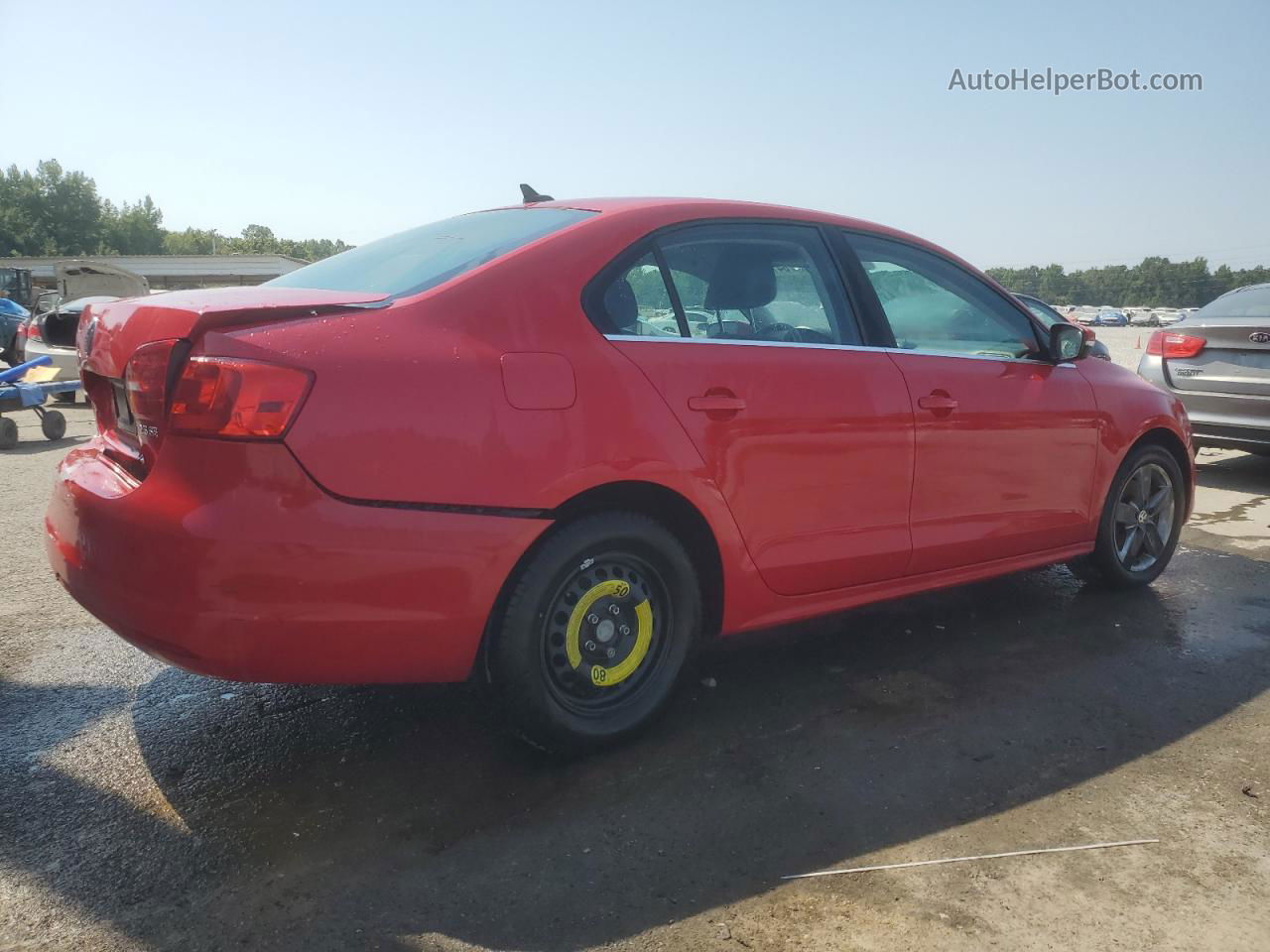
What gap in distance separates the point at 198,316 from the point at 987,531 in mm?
2928

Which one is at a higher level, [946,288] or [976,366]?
[946,288]

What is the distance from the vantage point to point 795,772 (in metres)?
2.91

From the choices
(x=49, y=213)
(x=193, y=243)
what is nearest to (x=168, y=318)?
(x=49, y=213)

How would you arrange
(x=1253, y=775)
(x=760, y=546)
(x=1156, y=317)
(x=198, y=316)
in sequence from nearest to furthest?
(x=198, y=316) < (x=1253, y=775) < (x=760, y=546) < (x=1156, y=317)

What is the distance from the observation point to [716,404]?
303 centimetres

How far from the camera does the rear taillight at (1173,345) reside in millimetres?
7816

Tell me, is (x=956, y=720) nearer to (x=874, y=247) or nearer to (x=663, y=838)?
(x=663, y=838)

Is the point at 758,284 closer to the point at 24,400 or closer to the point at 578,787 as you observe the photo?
the point at 578,787

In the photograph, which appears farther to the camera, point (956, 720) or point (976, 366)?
point (976, 366)

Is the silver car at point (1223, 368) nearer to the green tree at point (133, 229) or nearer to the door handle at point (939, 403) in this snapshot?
the door handle at point (939, 403)

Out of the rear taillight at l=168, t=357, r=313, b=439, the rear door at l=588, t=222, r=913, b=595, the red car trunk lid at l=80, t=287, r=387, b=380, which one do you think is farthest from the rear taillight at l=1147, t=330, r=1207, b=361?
the rear taillight at l=168, t=357, r=313, b=439

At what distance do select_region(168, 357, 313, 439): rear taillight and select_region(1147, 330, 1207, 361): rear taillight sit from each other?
7.53m

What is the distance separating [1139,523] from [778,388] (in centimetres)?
260

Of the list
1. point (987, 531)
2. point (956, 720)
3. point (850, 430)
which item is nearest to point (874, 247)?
point (850, 430)
